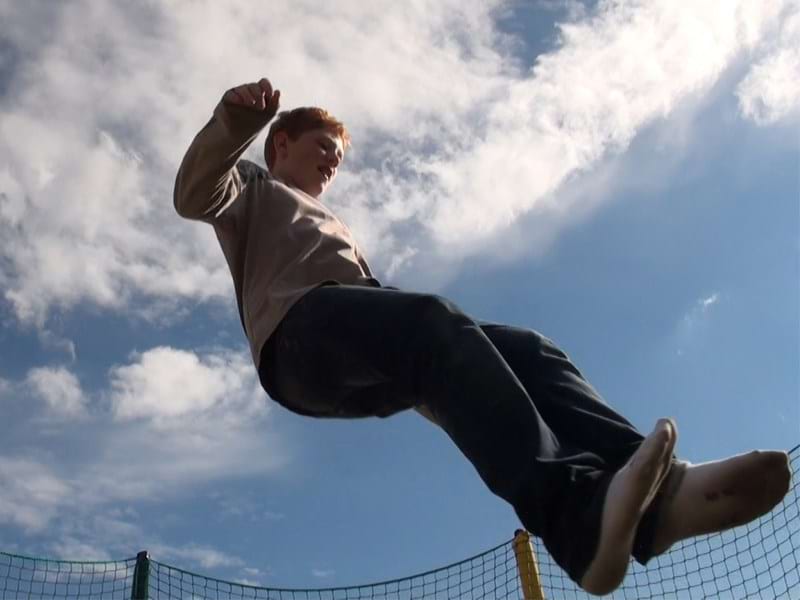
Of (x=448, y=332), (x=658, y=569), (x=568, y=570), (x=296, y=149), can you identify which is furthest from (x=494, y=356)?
(x=658, y=569)

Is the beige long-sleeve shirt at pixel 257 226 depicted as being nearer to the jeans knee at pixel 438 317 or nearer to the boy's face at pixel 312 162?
the boy's face at pixel 312 162

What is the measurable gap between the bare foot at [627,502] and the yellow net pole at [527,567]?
3.49 meters

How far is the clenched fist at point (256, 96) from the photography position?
185 centimetres

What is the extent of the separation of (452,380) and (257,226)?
83 cm

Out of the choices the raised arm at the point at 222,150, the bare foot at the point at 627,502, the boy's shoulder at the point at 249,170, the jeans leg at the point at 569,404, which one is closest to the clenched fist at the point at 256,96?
the raised arm at the point at 222,150

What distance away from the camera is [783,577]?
4.31 metres

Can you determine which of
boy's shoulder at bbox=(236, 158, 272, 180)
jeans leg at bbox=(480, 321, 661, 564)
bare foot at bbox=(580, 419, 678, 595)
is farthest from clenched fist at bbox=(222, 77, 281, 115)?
bare foot at bbox=(580, 419, 678, 595)

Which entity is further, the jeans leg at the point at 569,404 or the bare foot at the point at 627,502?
the jeans leg at the point at 569,404

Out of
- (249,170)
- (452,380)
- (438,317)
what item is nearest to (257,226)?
(249,170)

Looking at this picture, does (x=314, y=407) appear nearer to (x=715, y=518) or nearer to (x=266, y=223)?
(x=266, y=223)

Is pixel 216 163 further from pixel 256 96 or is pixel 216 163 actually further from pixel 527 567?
pixel 527 567

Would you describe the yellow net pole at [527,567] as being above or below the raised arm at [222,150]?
above

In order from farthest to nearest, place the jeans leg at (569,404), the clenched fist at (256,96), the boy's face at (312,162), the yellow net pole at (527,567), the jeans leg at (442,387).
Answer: the yellow net pole at (527,567), the boy's face at (312,162), the clenched fist at (256,96), the jeans leg at (569,404), the jeans leg at (442,387)

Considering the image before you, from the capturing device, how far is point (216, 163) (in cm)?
199
